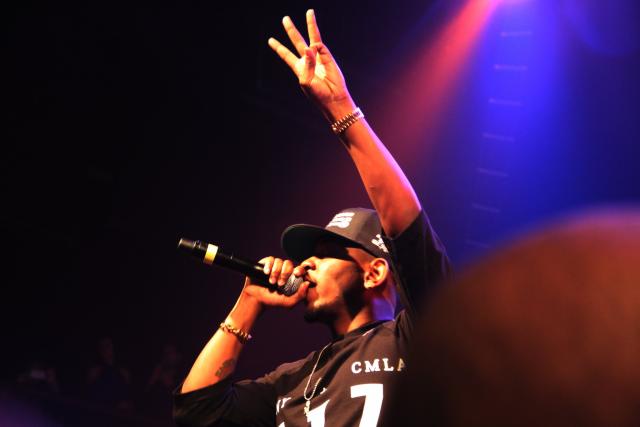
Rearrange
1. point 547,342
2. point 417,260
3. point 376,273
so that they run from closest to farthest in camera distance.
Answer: point 547,342, point 417,260, point 376,273

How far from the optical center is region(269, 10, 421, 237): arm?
1896 millimetres

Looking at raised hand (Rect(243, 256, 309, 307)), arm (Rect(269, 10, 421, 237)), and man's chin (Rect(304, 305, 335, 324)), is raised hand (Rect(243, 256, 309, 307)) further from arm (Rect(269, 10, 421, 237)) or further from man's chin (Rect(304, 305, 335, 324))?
arm (Rect(269, 10, 421, 237))

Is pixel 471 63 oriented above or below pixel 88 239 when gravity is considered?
above

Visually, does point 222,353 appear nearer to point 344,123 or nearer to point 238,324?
point 238,324

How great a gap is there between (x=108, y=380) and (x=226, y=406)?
3.58 m

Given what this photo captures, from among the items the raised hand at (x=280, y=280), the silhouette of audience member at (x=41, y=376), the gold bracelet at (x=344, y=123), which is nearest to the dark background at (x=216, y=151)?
the silhouette of audience member at (x=41, y=376)

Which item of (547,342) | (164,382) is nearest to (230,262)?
(547,342)

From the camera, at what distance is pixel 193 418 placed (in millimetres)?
2271

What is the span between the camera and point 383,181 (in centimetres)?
191

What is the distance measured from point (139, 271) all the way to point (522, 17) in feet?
12.3

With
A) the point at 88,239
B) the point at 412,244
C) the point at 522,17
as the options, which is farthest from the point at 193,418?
the point at 88,239

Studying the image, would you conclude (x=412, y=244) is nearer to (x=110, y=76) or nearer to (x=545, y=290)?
(x=545, y=290)

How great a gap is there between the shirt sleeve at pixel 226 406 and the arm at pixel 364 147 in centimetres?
76

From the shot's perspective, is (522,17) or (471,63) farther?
(471,63)
